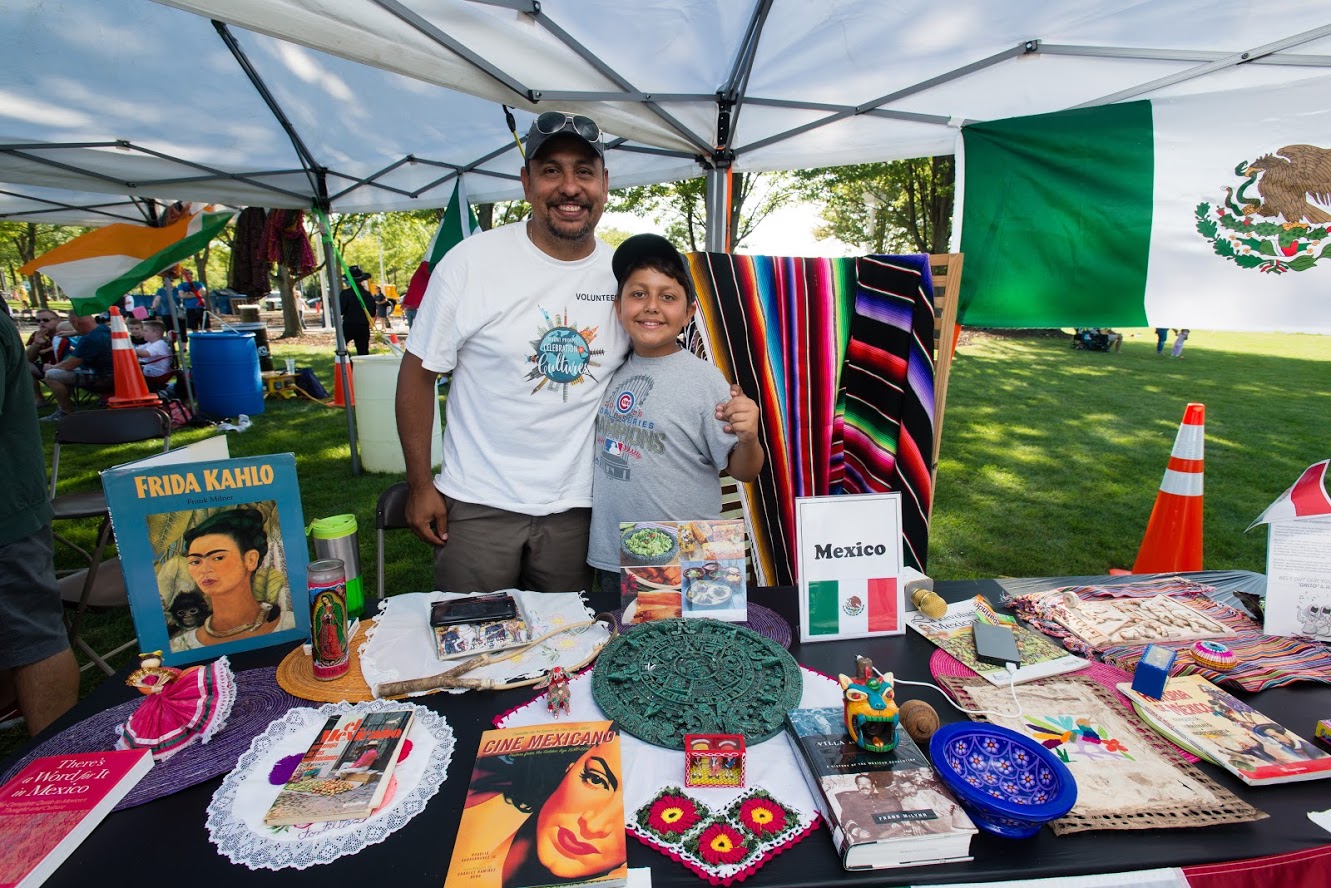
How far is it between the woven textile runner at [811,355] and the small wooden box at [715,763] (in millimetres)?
1541

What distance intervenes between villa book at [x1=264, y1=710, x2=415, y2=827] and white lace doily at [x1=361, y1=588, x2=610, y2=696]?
0.15 m

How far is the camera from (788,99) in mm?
3293

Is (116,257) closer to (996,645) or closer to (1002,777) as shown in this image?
(996,645)

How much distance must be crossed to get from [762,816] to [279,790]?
0.85 meters

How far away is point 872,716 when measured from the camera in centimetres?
115

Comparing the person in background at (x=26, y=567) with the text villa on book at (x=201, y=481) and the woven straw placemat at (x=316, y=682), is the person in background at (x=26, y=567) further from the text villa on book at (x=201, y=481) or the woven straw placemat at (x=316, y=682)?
the woven straw placemat at (x=316, y=682)

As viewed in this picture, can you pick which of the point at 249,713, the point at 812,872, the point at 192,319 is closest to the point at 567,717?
the point at 812,872

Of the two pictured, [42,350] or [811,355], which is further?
[42,350]

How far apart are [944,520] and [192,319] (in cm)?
1640

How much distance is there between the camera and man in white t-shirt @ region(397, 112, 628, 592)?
6.72 feet

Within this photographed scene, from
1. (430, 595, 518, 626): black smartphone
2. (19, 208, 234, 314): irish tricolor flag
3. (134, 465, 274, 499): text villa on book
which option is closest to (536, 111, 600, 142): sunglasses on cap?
(134, 465, 274, 499): text villa on book

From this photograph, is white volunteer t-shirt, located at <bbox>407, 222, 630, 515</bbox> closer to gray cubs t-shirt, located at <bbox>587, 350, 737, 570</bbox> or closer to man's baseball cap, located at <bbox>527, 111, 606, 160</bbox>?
gray cubs t-shirt, located at <bbox>587, 350, 737, 570</bbox>

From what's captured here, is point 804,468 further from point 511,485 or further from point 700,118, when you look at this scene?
point 700,118

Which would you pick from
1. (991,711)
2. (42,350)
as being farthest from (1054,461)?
(42,350)
